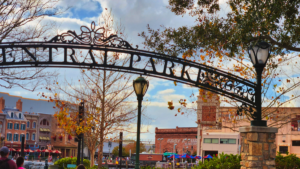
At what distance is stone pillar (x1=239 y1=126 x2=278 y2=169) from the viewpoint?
789 centimetres

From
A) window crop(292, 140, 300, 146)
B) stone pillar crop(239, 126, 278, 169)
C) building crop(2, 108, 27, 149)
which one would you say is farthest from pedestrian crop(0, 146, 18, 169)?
building crop(2, 108, 27, 149)

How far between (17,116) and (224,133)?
40369mm

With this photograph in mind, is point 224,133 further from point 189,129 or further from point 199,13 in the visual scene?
point 199,13

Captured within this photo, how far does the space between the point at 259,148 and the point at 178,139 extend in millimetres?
76877

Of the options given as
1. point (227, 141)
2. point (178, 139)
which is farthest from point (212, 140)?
point (178, 139)

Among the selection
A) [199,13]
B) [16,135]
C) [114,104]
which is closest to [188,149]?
[16,135]

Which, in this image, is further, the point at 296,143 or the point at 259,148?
the point at 296,143

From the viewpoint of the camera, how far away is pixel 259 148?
791 centimetres

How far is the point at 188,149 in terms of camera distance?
81.0m

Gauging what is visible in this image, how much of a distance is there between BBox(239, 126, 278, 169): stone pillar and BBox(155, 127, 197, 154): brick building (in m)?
72.6

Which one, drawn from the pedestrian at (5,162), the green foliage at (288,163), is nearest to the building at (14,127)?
the green foliage at (288,163)

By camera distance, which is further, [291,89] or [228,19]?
[291,89]

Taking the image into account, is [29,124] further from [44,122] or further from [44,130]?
[44,122]

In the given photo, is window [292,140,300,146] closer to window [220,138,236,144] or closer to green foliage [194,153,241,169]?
window [220,138,236,144]
